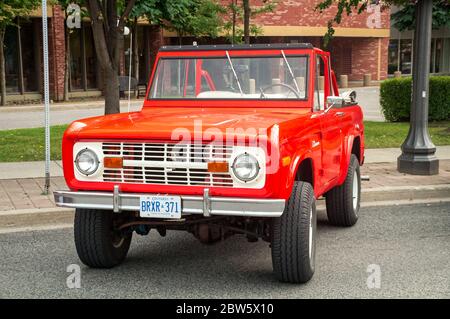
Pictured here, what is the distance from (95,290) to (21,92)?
25.8 meters

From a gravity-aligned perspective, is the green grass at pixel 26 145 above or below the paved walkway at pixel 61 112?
below

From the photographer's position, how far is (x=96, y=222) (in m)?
5.70

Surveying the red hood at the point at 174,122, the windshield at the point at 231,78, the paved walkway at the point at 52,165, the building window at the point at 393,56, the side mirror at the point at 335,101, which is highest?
the building window at the point at 393,56

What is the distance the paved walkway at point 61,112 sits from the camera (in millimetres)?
19875

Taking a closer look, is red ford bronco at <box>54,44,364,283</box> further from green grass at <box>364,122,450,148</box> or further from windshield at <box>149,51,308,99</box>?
green grass at <box>364,122,450,148</box>

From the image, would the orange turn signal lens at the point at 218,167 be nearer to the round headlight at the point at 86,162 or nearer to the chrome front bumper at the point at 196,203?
the chrome front bumper at the point at 196,203

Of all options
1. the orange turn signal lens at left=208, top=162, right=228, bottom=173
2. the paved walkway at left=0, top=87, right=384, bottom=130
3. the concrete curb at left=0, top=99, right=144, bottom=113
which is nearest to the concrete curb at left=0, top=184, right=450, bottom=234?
the orange turn signal lens at left=208, top=162, right=228, bottom=173

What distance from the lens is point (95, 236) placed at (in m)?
5.71

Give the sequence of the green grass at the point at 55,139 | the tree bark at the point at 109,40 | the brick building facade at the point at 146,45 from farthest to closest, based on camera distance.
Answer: the brick building facade at the point at 146,45, the green grass at the point at 55,139, the tree bark at the point at 109,40

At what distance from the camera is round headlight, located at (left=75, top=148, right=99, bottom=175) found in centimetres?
539

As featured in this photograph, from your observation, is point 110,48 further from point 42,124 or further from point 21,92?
point 21,92

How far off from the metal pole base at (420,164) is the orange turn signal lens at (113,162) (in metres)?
6.48

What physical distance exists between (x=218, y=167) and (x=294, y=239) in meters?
0.81

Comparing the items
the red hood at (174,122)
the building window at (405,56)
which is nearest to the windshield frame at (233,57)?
the red hood at (174,122)
